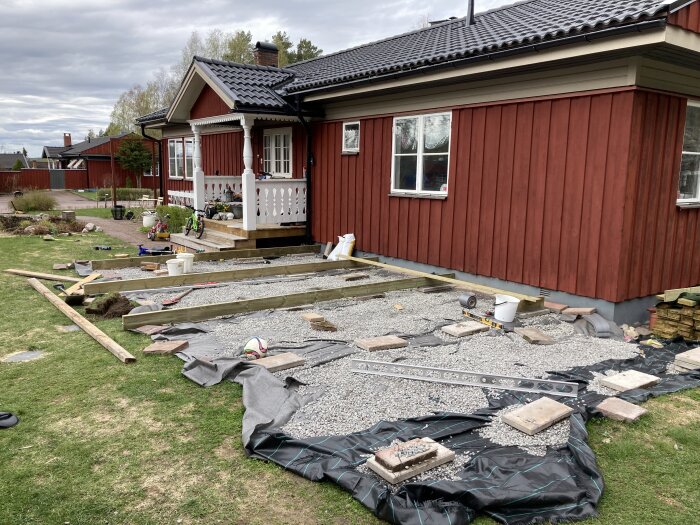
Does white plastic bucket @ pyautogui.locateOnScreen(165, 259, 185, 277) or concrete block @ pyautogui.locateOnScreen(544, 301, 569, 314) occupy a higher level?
white plastic bucket @ pyautogui.locateOnScreen(165, 259, 185, 277)

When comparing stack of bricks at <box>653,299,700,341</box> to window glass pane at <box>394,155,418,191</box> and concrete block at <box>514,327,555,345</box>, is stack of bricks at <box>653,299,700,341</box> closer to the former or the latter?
concrete block at <box>514,327,555,345</box>

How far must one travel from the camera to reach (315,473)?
321cm

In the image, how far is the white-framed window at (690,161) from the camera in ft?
23.7

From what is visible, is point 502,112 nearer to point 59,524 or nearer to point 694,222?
point 694,222

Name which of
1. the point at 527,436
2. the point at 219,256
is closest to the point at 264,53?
the point at 219,256

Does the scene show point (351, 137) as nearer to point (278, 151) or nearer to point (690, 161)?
point (278, 151)

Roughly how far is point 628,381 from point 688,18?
3.91 metres

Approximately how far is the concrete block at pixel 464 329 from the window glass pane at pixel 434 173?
3185 mm

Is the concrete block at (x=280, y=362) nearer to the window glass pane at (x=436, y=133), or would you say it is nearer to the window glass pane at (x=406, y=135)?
the window glass pane at (x=436, y=133)

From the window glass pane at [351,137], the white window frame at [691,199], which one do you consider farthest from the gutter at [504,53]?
the white window frame at [691,199]

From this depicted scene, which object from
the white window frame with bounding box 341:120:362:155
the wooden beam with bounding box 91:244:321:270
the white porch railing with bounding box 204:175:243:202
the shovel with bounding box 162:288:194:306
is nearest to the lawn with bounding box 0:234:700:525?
the shovel with bounding box 162:288:194:306

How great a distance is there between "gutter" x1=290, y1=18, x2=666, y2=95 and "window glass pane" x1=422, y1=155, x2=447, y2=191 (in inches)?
55.1

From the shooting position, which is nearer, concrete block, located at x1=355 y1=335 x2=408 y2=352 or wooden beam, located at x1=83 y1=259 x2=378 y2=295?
concrete block, located at x1=355 y1=335 x2=408 y2=352

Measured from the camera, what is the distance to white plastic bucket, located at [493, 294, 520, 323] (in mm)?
6422
